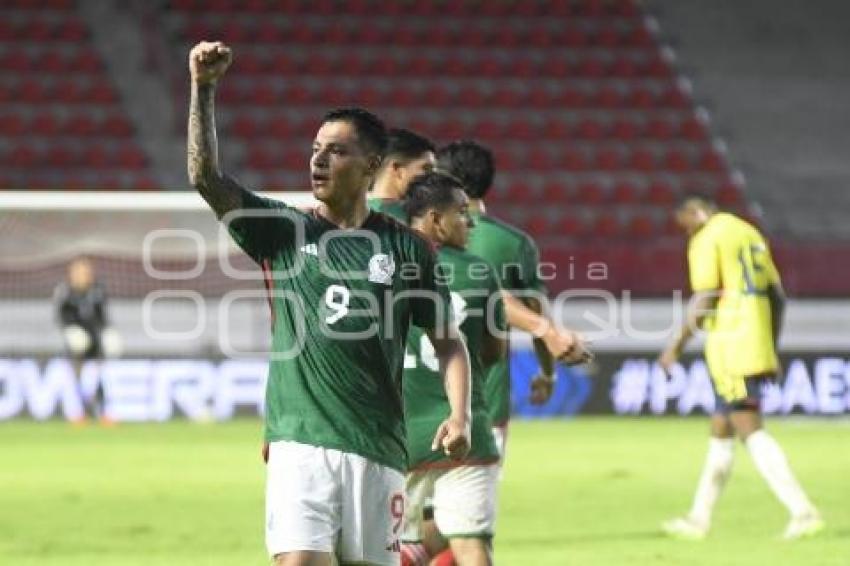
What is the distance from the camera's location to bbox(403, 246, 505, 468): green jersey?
271 inches

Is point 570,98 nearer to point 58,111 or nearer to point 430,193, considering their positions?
point 58,111

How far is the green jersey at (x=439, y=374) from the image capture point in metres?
6.88

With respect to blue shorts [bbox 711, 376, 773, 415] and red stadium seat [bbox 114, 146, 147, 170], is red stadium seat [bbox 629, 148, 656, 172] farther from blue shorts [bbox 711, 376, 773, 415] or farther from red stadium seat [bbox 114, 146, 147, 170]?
blue shorts [bbox 711, 376, 773, 415]

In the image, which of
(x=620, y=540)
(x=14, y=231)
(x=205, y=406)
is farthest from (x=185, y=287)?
(x=620, y=540)

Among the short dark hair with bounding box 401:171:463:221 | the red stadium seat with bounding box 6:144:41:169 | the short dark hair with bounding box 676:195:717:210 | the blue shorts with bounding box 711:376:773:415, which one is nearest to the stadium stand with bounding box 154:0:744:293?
the red stadium seat with bounding box 6:144:41:169

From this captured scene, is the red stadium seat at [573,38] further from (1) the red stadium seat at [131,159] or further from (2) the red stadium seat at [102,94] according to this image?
(1) the red stadium seat at [131,159]

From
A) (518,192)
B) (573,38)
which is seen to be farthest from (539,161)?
(573,38)

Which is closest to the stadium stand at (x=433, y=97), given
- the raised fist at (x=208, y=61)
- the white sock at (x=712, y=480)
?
the white sock at (x=712, y=480)

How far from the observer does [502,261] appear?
25.1 ft

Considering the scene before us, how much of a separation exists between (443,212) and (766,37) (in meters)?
24.3

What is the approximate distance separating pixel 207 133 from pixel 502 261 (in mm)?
2818

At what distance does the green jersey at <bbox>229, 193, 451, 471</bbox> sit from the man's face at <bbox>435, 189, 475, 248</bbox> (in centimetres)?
134

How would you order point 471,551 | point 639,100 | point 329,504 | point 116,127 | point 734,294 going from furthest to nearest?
point 639,100 → point 116,127 → point 734,294 → point 471,551 → point 329,504

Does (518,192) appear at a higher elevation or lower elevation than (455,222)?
higher
